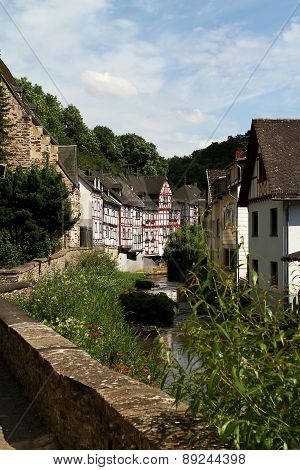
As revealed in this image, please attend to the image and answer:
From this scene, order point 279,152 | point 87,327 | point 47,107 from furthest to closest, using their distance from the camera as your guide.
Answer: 1. point 47,107
2. point 279,152
3. point 87,327

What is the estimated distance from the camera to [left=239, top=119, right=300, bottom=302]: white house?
76.6 ft

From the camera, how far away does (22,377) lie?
7336 millimetres

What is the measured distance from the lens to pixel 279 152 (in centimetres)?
2506

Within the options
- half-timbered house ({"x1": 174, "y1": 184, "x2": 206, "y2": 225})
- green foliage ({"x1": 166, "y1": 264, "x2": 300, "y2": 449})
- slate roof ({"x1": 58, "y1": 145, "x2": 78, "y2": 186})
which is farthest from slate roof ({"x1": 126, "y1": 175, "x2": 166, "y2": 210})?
green foliage ({"x1": 166, "y1": 264, "x2": 300, "y2": 449})

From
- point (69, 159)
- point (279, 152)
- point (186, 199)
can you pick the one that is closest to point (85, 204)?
point (69, 159)

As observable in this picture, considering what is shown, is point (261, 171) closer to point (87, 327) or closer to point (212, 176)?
point (87, 327)

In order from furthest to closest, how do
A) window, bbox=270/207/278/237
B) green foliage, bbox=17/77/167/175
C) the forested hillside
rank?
green foliage, bbox=17/77/167/175
the forested hillside
window, bbox=270/207/278/237

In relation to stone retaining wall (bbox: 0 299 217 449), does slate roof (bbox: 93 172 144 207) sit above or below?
above

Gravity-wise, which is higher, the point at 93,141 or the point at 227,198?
the point at 93,141

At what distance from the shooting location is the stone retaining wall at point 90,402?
3271mm

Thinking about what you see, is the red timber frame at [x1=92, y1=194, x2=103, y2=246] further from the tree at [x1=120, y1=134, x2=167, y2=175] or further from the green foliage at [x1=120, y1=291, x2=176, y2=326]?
the tree at [x1=120, y1=134, x2=167, y2=175]

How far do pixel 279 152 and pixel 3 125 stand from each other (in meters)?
17.3

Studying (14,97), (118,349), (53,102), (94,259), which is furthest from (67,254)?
(53,102)

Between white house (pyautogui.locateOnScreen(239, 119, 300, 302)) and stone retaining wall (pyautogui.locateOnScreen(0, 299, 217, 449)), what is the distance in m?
15.1
